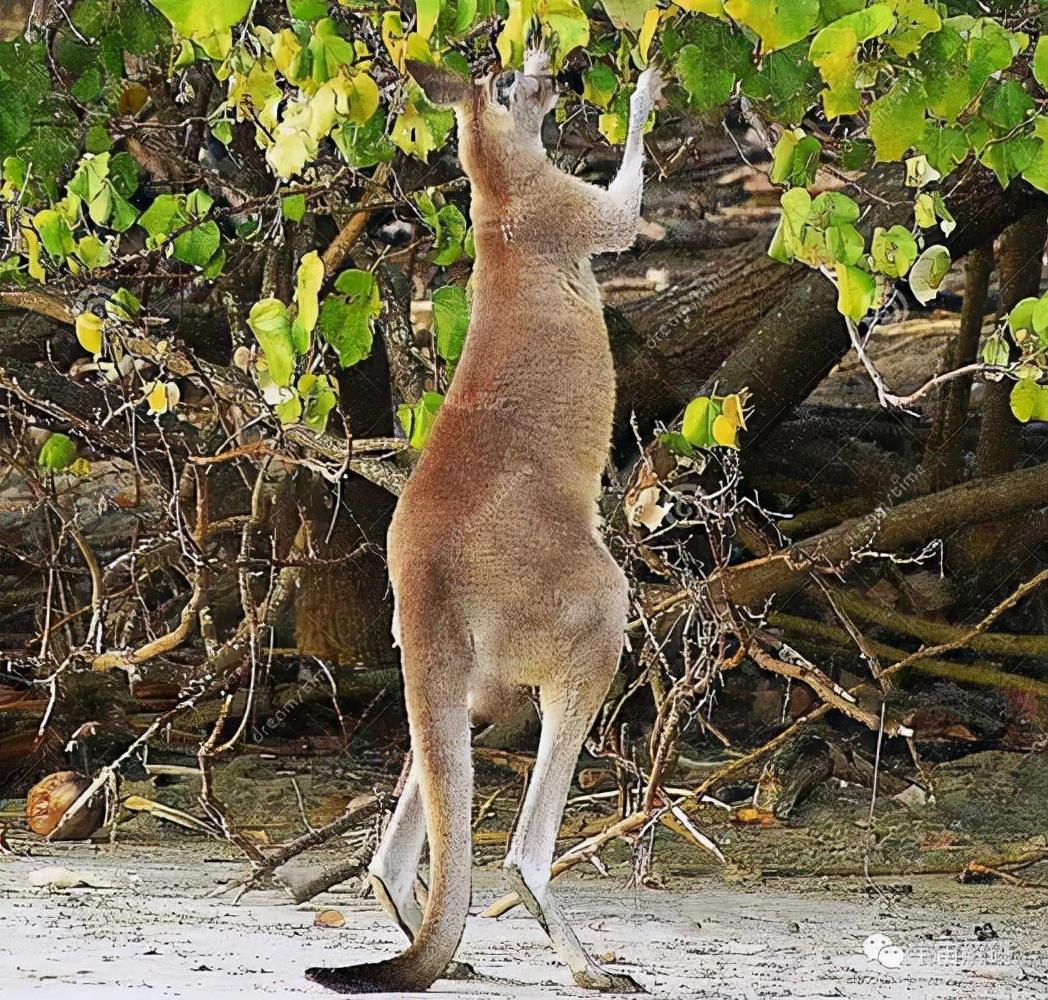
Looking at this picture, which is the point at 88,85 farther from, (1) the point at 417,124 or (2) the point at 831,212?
(2) the point at 831,212

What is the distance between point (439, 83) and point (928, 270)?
473 mm

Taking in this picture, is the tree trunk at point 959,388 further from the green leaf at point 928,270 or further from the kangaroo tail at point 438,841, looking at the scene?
the kangaroo tail at point 438,841

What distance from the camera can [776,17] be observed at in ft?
3.48

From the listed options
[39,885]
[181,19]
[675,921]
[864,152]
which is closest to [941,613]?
[675,921]

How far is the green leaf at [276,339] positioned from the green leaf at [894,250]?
514 mm

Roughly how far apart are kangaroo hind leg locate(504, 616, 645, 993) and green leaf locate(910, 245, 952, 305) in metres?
0.42

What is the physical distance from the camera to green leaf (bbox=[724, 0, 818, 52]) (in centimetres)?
105

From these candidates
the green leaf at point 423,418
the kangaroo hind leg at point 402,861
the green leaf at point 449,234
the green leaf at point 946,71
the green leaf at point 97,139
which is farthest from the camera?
the green leaf at point 97,139

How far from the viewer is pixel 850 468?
A: 2752 millimetres

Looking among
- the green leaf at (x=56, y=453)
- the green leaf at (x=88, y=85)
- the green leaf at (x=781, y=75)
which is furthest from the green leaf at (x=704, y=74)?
the green leaf at (x=56, y=453)

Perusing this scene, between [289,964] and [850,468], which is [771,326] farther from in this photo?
[289,964]

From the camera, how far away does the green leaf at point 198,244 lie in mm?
1557

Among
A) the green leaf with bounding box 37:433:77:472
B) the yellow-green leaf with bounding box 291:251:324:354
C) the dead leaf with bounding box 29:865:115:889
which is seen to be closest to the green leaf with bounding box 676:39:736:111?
the yellow-green leaf with bounding box 291:251:324:354

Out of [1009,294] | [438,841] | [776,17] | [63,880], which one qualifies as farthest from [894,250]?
[1009,294]
